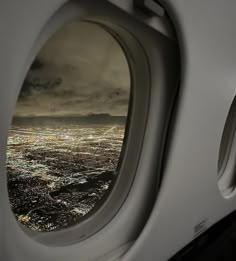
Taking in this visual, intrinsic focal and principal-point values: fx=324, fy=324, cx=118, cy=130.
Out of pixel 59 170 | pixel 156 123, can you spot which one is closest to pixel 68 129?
pixel 59 170

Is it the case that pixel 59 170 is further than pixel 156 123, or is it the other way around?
pixel 156 123

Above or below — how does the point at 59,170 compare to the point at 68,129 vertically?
below

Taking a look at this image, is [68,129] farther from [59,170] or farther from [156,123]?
[156,123]

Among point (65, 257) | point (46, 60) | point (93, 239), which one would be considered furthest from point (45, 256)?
point (46, 60)

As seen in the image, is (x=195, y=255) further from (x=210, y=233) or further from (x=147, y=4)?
(x=147, y=4)
